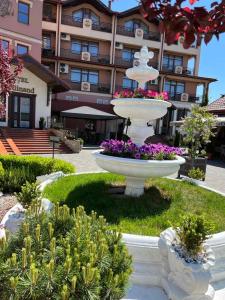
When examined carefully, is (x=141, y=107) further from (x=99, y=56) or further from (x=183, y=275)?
(x=99, y=56)

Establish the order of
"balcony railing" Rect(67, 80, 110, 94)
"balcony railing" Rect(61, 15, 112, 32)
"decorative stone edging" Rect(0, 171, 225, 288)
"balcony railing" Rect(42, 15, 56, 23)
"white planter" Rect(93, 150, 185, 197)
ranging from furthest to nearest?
"balcony railing" Rect(67, 80, 110, 94)
"balcony railing" Rect(61, 15, 112, 32)
"balcony railing" Rect(42, 15, 56, 23)
"white planter" Rect(93, 150, 185, 197)
"decorative stone edging" Rect(0, 171, 225, 288)

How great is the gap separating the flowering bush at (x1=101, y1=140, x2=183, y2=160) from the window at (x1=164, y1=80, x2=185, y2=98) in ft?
104

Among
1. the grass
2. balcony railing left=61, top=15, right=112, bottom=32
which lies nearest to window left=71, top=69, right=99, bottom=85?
balcony railing left=61, top=15, right=112, bottom=32

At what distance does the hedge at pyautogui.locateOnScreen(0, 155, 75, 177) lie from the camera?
9047 millimetres

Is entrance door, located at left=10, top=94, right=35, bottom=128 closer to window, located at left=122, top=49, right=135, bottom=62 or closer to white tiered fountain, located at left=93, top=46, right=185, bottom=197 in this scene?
window, located at left=122, top=49, right=135, bottom=62

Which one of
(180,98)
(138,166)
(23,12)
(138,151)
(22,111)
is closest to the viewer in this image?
(138,166)

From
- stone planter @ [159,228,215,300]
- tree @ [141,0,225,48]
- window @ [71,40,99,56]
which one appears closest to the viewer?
tree @ [141,0,225,48]

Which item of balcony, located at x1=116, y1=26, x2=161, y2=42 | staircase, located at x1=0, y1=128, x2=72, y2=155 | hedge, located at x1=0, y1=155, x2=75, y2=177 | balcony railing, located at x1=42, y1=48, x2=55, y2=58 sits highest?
balcony, located at x1=116, y1=26, x2=161, y2=42

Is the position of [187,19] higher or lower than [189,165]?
higher

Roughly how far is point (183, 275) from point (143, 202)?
243 centimetres

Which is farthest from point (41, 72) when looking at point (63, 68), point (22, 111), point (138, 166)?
point (138, 166)

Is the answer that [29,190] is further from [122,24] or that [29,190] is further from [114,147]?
[122,24]

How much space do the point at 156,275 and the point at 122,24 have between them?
35.1m

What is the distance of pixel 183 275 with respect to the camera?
348 centimetres
